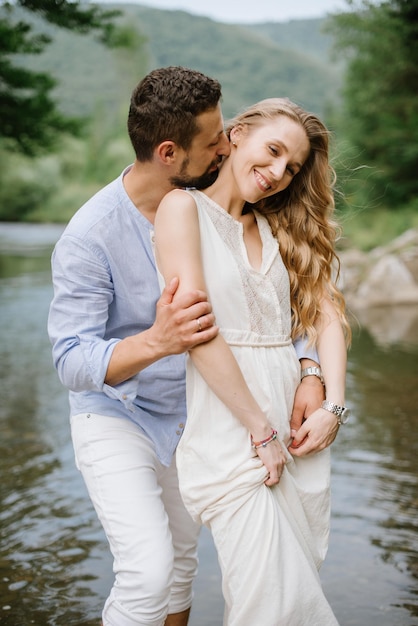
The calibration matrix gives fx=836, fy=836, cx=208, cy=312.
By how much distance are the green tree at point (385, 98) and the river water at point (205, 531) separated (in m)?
9.93

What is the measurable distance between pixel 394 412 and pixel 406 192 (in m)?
14.1

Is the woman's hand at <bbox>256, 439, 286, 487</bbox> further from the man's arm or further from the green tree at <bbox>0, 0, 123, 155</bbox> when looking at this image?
the green tree at <bbox>0, 0, 123, 155</bbox>

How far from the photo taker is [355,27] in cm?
2350

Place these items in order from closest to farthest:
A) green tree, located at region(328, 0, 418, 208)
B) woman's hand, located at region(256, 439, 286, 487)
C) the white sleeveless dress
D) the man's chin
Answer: the white sleeveless dress, woman's hand, located at region(256, 439, 286, 487), the man's chin, green tree, located at region(328, 0, 418, 208)

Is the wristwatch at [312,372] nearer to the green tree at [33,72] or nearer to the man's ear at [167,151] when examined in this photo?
the man's ear at [167,151]

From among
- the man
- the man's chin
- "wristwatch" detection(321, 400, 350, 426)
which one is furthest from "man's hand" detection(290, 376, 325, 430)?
the man's chin

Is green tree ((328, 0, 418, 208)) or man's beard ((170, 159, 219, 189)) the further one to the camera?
green tree ((328, 0, 418, 208))

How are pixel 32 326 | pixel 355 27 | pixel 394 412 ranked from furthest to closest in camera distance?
1. pixel 355 27
2. pixel 32 326
3. pixel 394 412

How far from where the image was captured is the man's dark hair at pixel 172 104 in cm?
269

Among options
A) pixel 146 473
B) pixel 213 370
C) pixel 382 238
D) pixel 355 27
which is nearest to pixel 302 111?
pixel 213 370

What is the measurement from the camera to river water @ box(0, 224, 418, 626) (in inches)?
155

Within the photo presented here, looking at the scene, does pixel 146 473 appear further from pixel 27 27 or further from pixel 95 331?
pixel 27 27

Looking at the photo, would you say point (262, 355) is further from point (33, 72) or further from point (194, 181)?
point (33, 72)

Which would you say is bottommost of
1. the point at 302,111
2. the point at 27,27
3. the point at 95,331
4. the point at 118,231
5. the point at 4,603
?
the point at 4,603
